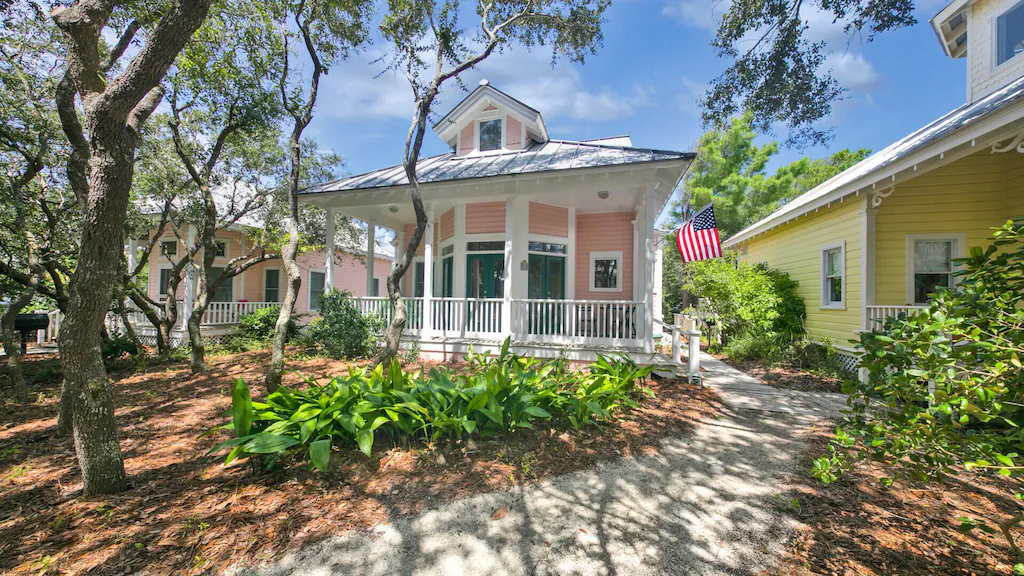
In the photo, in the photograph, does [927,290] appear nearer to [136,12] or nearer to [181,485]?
[181,485]

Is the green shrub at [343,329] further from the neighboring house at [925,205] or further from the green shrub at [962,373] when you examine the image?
the neighboring house at [925,205]

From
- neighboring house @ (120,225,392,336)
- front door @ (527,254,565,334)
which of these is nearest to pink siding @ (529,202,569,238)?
front door @ (527,254,565,334)

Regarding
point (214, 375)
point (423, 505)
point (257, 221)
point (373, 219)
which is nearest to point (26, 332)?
point (257, 221)

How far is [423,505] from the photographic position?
265cm

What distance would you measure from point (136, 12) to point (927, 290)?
13.7m

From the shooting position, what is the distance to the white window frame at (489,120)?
33.0ft

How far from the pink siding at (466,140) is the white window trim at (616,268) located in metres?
4.65

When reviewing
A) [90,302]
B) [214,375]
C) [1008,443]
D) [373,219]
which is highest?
[373,219]

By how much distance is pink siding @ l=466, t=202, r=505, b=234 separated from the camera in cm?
883

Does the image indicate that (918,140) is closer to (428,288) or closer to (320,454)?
(428,288)

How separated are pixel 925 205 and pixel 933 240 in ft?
2.20

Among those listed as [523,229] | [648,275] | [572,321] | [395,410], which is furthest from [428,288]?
[395,410]

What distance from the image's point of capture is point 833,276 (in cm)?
820

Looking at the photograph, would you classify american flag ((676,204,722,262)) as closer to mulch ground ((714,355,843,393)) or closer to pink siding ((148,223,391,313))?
mulch ground ((714,355,843,393))
